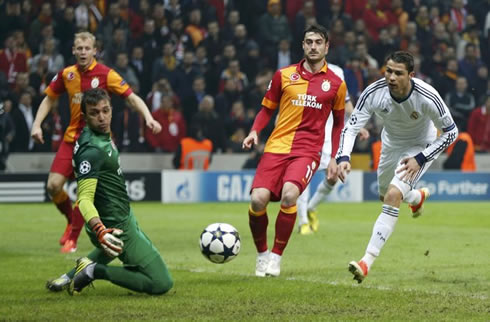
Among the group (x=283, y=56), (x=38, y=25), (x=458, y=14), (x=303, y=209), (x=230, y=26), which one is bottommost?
(x=303, y=209)

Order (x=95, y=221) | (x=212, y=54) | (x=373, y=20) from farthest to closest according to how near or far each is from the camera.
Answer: (x=373, y=20), (x=212, y=54), (x=95, y=221)

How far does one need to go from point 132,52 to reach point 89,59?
10.4 metres

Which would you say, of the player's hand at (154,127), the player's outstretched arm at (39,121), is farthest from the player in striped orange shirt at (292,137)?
the player's outstretched arm at (39,121)

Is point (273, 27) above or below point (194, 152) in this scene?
above

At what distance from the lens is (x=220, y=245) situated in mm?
8344

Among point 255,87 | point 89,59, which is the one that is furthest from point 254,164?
point 89,59

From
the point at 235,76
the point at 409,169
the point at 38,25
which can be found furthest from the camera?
the point at 235,76

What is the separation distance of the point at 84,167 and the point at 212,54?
14.8 meters

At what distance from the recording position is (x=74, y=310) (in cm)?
682

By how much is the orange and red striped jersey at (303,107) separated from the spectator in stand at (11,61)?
11.9 meters

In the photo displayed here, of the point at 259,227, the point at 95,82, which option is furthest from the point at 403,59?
the point at 95,82

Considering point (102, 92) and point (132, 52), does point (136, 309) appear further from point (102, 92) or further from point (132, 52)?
point (132, 52)

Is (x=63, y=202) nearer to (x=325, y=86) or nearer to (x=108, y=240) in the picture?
(x=325, y=86)

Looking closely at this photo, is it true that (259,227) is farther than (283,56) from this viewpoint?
No
